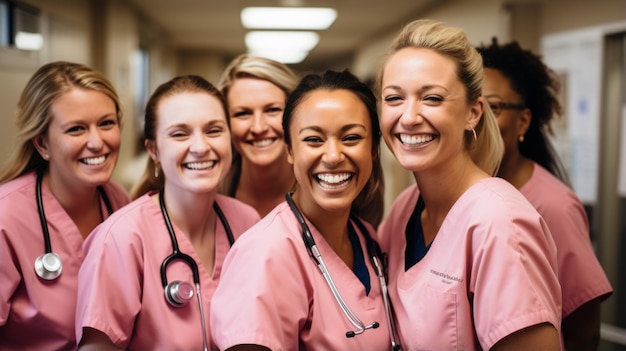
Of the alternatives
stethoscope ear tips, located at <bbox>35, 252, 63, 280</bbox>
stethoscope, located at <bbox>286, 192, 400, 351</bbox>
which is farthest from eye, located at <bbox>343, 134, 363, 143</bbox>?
stethoscope ear tips, located at <bbox>35, 252, 63, 280</bbox>

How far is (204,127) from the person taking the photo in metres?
1.70

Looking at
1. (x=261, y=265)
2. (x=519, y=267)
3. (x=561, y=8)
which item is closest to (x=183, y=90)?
(x=261, y=265)

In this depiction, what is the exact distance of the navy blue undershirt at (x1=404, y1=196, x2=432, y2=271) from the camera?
1.59 m

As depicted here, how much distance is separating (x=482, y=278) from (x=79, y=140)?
1.23m

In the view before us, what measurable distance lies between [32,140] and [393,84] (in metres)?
1.15

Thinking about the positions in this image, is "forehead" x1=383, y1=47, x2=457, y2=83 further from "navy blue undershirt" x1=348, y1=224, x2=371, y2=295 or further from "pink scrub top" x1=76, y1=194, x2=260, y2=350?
"pink scrub top" x1=76, y1=194, x2=260, y2=350

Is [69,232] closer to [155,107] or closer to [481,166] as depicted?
[155,107]

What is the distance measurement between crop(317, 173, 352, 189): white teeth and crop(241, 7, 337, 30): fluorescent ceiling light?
463 centimetres

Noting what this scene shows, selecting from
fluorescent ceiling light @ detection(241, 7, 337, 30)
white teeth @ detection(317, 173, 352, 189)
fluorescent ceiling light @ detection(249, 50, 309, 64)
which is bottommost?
white teeth @ detection(317, 173, 352, 189)

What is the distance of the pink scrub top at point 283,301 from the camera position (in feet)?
4.40

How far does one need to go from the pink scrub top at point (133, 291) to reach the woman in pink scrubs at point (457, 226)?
560 mm

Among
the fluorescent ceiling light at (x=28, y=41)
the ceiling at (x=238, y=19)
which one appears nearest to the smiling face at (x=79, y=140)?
the fluorescent ceiling light at (x=28, y=41)

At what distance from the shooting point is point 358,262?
1608mm

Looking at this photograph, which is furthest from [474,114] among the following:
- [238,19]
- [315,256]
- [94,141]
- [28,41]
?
[238,19]
